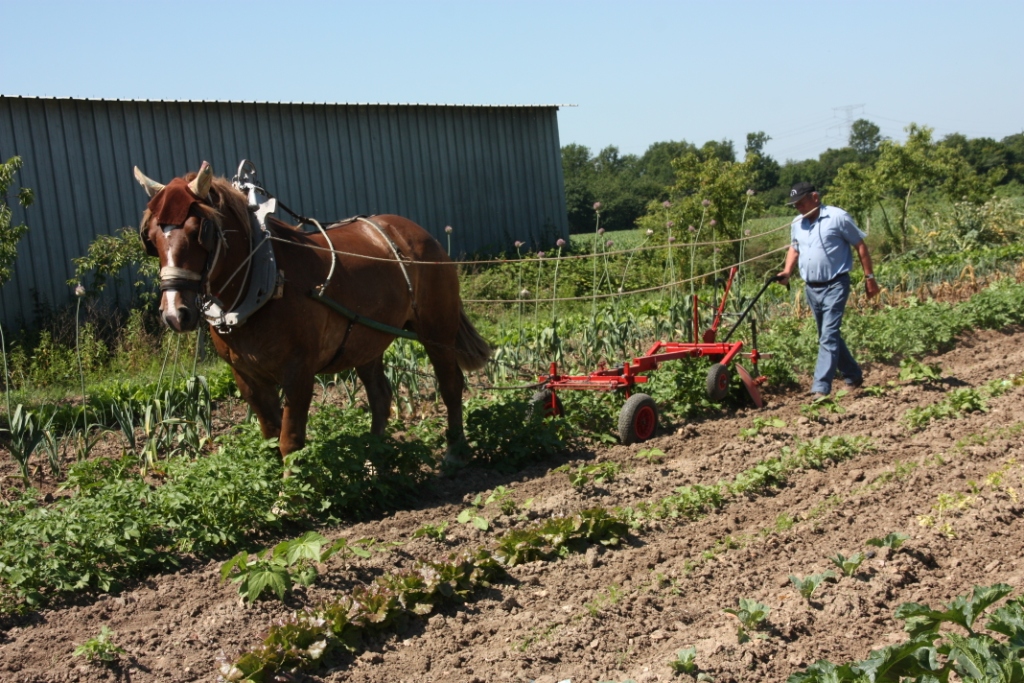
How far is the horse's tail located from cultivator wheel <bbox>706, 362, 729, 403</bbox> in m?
1.74

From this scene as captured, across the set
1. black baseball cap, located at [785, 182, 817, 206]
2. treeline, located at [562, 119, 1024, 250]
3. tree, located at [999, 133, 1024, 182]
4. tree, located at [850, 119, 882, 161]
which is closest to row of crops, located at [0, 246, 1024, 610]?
black baseball cap, located at [785, 182, 817, 206]

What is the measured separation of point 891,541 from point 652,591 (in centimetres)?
108

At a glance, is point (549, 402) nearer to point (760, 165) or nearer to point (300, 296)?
point (300, 296)

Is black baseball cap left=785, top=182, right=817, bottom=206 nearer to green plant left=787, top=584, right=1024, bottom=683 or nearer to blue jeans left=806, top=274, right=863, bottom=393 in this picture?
blue jeans left=806, top=274, right=863, bottom=393

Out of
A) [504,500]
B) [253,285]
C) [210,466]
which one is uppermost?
[253,285]

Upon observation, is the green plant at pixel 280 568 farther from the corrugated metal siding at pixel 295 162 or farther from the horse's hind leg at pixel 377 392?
the corrugated metal siding at pixel 295 162

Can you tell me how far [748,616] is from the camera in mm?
3898

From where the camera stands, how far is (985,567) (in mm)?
4473

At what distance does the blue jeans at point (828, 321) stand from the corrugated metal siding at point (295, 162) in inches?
350

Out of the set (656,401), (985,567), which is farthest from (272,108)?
(985,567)

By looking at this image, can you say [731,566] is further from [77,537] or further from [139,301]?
[139,301]

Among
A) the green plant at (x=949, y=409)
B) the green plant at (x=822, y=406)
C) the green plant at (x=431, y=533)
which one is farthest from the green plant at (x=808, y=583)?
the green plant at (x=822, y=406)

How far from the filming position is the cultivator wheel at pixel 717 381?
775 centimetres

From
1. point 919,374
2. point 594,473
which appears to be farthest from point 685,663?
point 919,374
